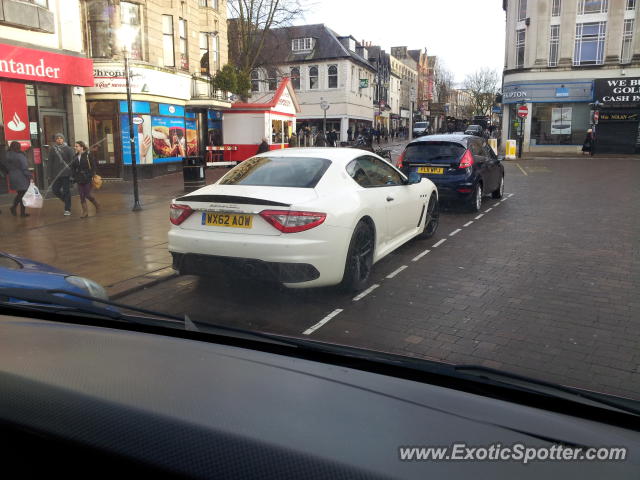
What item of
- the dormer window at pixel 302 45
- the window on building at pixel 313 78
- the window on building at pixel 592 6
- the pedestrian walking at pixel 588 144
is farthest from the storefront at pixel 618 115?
the dormer window at pixel 302 45

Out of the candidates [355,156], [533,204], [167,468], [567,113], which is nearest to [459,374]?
[167,468]

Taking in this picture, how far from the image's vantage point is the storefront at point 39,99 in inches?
583

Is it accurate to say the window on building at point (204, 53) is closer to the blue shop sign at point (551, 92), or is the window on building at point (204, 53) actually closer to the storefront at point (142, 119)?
the storefront at point (142, 119)

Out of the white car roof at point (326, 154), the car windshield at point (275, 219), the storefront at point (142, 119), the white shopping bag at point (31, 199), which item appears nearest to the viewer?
the car windshield at point (275, 219)

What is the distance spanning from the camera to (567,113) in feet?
123

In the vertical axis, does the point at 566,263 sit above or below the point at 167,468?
below

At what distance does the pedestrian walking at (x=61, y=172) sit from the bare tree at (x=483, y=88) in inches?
2568

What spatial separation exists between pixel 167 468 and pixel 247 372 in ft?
1.57

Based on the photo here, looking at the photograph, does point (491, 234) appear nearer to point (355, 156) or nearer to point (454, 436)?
point (355, 156)

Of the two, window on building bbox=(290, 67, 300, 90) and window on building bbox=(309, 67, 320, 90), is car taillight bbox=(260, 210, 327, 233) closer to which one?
window on building bbox=(309, 67, 320, 90)

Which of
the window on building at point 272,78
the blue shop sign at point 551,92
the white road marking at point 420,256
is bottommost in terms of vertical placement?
the white road marking at point 420,256

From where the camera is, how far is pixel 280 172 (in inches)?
240

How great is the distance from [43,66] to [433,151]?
11516 mm

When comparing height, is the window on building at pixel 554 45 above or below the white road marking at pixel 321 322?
above
